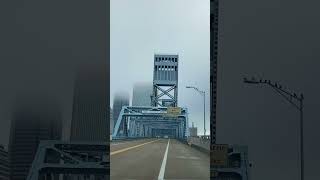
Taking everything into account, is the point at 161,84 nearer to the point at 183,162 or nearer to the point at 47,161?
the point at 47,161

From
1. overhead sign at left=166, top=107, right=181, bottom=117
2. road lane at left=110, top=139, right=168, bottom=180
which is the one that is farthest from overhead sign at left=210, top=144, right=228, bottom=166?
overhead sign at left=166, top=107, right=181, bottom=117

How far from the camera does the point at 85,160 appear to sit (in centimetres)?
3506

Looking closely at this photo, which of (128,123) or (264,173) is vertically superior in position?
(128,123)

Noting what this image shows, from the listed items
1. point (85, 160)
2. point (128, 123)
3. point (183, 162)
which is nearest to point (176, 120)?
point (128, 123)

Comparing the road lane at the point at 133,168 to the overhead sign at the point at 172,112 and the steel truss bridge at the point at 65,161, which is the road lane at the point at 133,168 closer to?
the steel truss bridge at the point at 65,161

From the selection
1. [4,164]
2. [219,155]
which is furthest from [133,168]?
[4,164]

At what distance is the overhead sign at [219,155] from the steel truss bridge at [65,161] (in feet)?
25.7

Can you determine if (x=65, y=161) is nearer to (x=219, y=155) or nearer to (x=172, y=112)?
(x=219, y=155)

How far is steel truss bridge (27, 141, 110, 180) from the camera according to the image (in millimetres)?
32969

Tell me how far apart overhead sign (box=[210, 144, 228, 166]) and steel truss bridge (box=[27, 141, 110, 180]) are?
783 cm

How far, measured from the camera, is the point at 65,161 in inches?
1374

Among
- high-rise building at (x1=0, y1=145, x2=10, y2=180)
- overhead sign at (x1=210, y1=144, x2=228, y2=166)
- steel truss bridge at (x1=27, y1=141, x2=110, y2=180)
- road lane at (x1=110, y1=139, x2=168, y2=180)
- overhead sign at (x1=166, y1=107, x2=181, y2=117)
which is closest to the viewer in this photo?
road lane at (x1=110, y1=139, x2=168, y2=180)

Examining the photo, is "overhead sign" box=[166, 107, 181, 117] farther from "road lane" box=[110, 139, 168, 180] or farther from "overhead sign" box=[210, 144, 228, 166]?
"road lane" box=[110, 139, 168, 180]

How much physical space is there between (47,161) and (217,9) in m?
12.9
